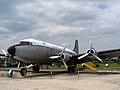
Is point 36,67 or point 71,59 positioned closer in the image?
point 71,59

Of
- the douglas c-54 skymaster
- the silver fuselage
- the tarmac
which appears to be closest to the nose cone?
the douglas c-54 skymaster

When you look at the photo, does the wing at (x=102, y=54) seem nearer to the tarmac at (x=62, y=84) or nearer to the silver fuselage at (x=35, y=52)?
the silver fuselage at (x=35, y=52)

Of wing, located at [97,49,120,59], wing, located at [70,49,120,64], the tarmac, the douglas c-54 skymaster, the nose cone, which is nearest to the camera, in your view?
the tarmac

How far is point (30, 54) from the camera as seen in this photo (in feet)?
75.0

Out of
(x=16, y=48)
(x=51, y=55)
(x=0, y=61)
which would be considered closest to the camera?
(x=16, y=48)

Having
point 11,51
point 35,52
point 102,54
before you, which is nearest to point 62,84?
point 11,51

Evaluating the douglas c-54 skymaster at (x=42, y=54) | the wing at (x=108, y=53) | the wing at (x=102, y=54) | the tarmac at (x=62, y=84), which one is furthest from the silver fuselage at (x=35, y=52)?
the wing at (x=108, y=53)

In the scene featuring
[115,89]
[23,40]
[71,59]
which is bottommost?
[115,89]

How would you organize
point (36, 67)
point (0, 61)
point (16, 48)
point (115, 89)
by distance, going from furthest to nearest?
point (0, 61)
point (36, 67)
point (16, 48)
point (115, 89)

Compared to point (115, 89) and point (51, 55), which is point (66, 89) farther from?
point (51, 55)

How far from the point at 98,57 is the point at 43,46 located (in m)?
7.27

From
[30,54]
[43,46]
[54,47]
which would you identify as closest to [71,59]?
[54,47]

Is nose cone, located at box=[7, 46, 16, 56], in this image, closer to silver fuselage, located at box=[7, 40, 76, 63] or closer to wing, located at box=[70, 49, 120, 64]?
silver fuselage, located at box=[7, 40, 76, 63]

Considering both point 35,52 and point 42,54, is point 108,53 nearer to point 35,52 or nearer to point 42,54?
point 42,54
